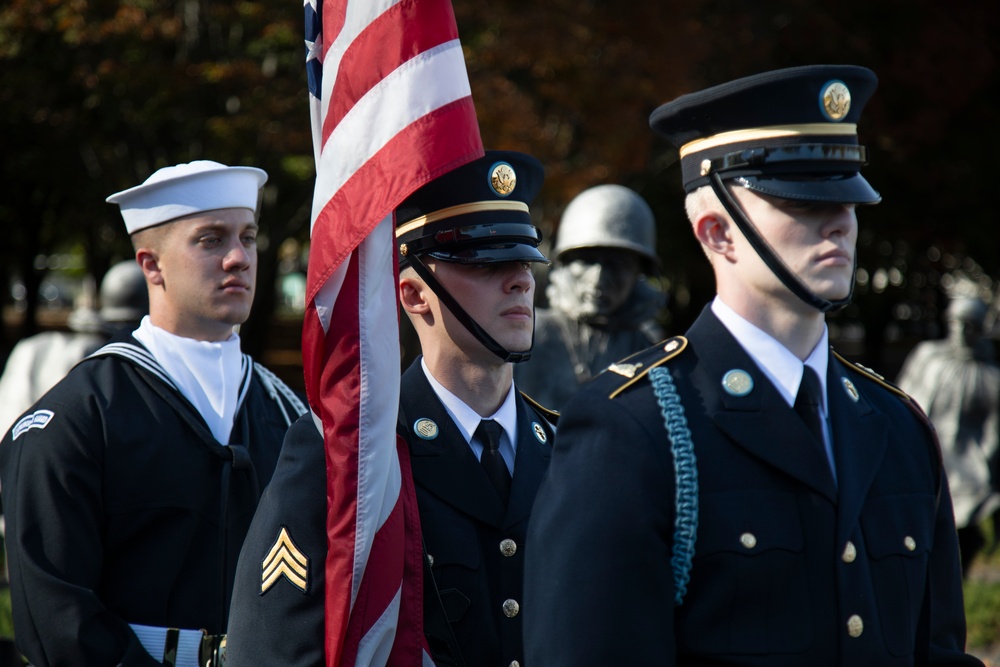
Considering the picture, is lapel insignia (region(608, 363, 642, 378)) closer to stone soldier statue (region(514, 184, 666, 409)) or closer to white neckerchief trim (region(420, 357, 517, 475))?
white neckerchief trim (region(420, 357, 517, 475))

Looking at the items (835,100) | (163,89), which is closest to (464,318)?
(835,100)

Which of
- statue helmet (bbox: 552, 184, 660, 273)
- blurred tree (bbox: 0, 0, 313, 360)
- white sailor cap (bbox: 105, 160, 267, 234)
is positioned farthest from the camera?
blurred tree (bbox: 0, 0, 313, 360)

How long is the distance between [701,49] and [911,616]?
1130 cm

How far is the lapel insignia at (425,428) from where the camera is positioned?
340cm

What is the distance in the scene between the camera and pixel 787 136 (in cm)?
265

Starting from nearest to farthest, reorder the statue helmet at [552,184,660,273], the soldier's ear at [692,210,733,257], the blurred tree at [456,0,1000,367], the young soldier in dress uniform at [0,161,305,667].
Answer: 1. the soldier's ear at [692,210,733,257]
2. the young soldier in dress uniform at [0,161,305,667]
3. the statue helmet at [552,184,660,273]
4. the blurred tree at [456,0,1000,367]

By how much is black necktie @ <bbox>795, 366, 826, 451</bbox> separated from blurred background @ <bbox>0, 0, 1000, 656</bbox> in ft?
16.8

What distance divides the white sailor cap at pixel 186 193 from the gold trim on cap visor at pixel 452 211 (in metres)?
1.07

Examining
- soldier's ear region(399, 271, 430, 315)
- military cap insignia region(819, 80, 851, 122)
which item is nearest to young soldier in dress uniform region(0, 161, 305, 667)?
soldier's ear region(399, 271, 430, 315)

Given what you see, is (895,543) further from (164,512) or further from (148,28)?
(148,28)

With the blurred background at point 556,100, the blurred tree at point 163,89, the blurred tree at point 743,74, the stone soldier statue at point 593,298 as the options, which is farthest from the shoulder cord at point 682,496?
the blurred tree at point 163,89

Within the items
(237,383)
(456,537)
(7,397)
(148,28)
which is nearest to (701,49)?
(148,28)

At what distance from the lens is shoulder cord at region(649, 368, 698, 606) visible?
8.07ft

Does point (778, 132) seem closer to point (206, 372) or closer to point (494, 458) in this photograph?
point (494, 458)
